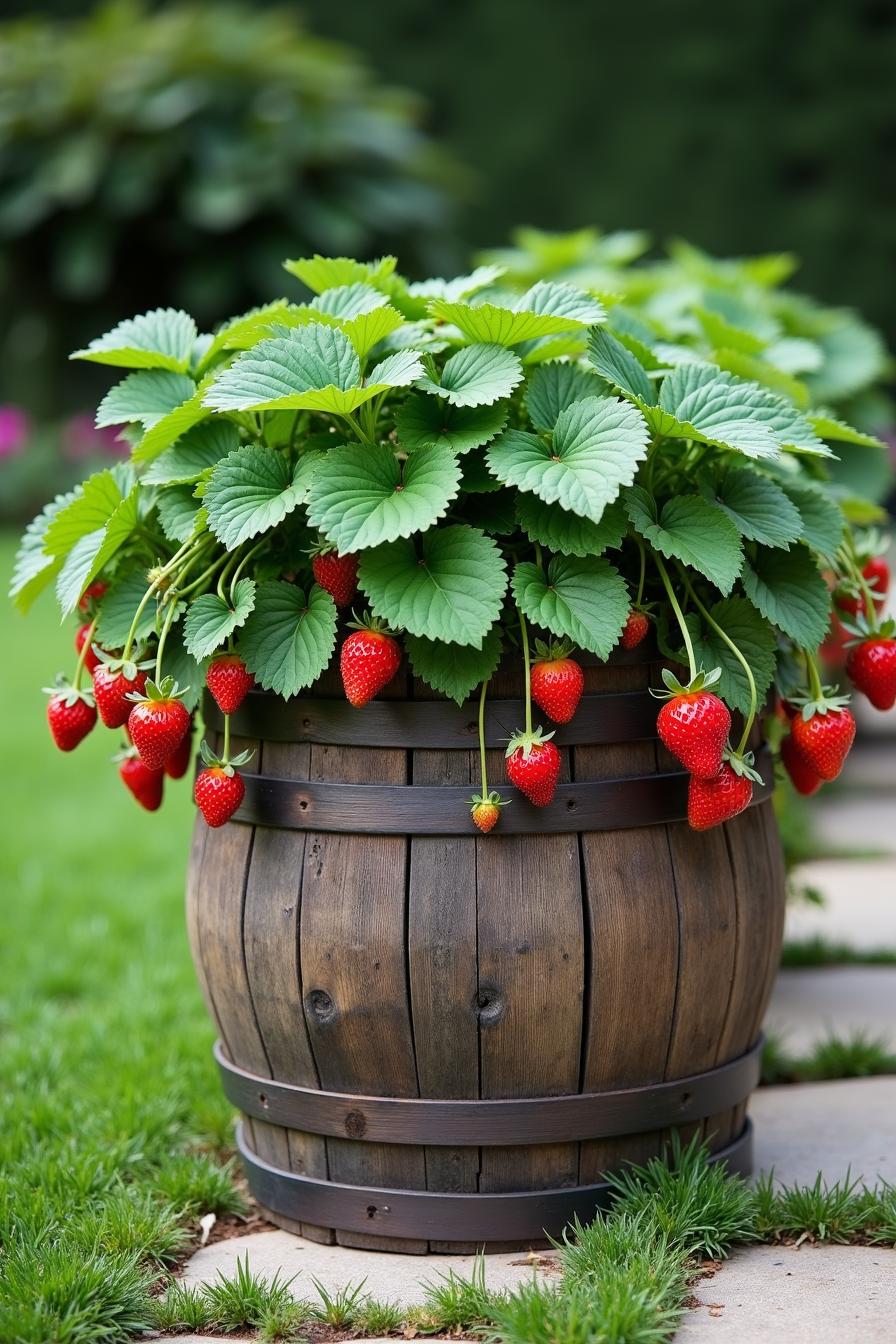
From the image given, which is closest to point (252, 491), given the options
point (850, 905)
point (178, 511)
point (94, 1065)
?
point (178, 511)

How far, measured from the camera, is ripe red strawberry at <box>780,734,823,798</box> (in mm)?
1784

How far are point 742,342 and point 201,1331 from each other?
147 cm

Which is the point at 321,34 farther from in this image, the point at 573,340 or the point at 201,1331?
the point at 201,1331

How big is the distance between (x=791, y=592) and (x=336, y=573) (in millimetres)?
535

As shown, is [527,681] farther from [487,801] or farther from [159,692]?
[159,692]

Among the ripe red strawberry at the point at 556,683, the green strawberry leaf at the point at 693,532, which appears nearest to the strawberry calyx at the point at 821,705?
the green strawberry leaf at the point at 693,532

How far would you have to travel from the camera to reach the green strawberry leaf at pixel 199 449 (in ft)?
5.62

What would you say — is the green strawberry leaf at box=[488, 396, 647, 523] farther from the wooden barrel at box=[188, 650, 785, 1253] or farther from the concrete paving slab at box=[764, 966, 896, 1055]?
the concrete paving slab at box=[764, 966, 896, 1055]

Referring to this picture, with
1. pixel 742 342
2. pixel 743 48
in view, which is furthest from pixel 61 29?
pixel 742 342

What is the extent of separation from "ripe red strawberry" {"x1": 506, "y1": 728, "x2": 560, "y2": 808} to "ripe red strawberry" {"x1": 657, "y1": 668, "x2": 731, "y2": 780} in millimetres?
123

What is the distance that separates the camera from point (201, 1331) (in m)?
1.55

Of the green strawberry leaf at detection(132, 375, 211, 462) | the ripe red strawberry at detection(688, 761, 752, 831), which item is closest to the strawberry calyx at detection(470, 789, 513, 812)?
the ripe red strawberry at detection(688, 761, 752, 831)

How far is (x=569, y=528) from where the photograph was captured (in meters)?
1.59

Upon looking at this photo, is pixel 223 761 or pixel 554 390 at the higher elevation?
pixel 554 390
